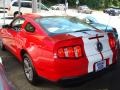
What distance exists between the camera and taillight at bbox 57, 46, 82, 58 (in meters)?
4.52

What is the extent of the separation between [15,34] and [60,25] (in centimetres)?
124

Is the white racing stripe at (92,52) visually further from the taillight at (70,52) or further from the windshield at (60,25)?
the windshield at (60,25)

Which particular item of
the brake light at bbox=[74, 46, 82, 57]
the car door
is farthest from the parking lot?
the car door

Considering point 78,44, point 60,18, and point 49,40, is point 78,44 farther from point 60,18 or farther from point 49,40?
point 60,18

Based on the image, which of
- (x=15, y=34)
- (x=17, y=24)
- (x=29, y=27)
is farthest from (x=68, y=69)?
(x=17, y=24)

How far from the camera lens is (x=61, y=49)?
452cm

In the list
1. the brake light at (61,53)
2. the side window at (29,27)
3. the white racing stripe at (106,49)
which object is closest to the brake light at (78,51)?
the brake light at (61,53)

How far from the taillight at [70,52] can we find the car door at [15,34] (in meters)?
1.59

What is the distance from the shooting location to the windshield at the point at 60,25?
17.3 ft

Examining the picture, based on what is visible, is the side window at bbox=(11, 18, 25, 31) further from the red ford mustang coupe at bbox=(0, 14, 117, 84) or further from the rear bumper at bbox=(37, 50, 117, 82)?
the rear bumper at bbox=(37, 50, 117, 82)

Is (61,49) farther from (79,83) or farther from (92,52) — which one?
(79,83)

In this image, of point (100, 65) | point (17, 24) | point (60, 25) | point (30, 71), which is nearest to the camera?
point (100, 65)

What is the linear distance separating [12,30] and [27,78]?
5.33ft

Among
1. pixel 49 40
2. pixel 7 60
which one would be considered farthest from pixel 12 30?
pixel 49 40
